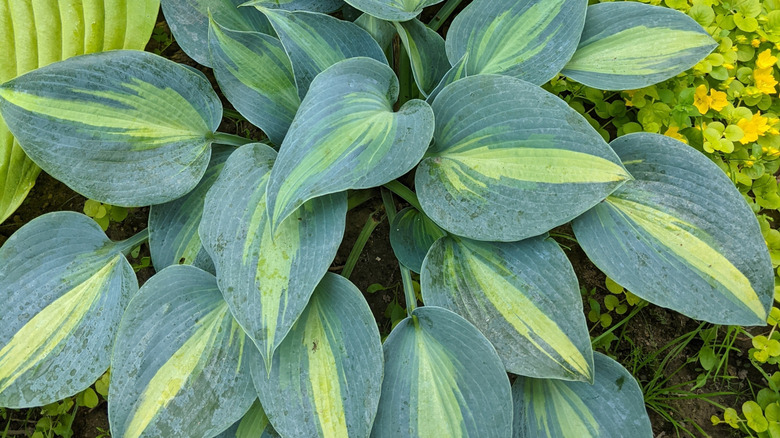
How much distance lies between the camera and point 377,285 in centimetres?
137

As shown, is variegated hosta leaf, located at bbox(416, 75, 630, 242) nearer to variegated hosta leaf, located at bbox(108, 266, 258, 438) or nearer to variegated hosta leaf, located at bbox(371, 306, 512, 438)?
variegated hosta leaf, located at bbox(371, 306, 512, 438)

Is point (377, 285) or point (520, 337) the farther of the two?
point (377, 285)

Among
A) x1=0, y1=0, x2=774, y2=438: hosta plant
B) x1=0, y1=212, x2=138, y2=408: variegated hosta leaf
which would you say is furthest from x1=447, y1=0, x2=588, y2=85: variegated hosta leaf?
x1=0, y1=212, x2=138, y2=408: variegated hosta leaf

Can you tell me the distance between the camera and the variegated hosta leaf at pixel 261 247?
2.88ft

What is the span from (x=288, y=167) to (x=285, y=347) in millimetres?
366

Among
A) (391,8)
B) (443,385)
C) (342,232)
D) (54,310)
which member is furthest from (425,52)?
(54,310)

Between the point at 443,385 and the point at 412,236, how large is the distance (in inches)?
13.7

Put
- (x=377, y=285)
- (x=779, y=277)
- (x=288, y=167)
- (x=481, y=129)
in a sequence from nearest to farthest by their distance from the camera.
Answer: (x=288, y=167) → (x=481, y=129) → (x=779, y=277) → (x=377, y=285)

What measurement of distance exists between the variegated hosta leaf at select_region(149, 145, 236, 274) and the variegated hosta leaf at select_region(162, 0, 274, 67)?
1.02 feet

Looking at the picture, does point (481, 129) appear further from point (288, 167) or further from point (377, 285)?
point (377, 285)

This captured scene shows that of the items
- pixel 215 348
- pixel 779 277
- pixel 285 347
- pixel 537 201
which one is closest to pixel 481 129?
pixel 537 201

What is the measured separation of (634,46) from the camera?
3.58ft

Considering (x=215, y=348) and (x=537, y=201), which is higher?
(x=537, y=201)

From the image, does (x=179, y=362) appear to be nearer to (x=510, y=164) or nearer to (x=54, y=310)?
(x=54, y=310)
